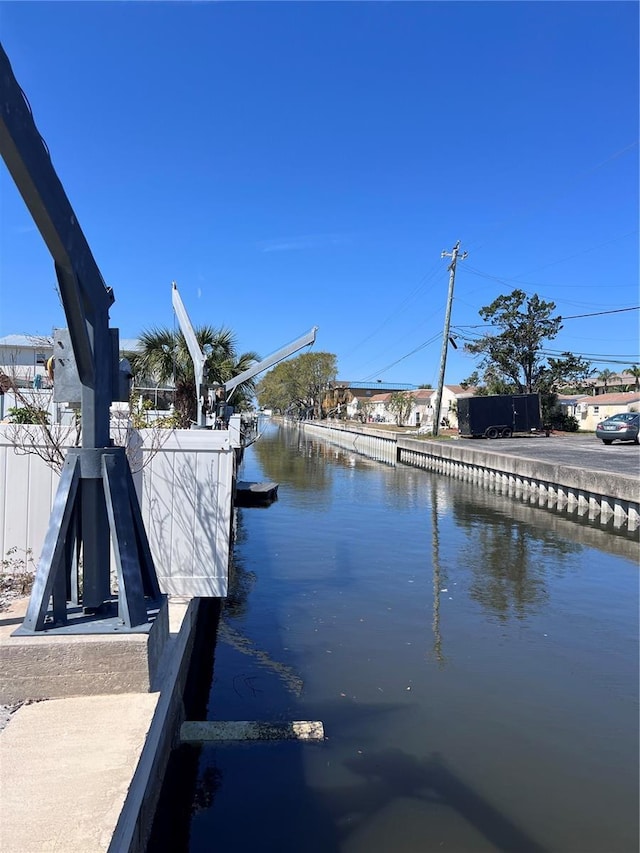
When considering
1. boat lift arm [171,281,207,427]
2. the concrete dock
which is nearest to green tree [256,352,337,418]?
boat lift arm [171,281,207,427]

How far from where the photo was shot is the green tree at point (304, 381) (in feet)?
305

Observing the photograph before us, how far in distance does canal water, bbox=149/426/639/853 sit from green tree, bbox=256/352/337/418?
8195 centimetres

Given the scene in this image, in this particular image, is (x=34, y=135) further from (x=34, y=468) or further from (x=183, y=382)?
(x=183, y=382)

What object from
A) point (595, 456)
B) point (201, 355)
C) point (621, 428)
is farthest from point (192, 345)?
point (621, 428)

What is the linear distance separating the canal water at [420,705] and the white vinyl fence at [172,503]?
49.2 inches

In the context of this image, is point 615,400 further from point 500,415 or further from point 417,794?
point 417,794

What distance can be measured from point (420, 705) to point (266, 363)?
17530mm

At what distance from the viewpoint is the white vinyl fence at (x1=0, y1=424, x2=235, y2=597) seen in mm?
5543

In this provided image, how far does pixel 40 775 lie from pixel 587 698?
5.00m

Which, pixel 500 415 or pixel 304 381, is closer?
pixel 500 415

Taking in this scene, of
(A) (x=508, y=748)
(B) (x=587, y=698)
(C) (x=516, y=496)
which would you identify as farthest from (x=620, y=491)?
(A) (x=508, y=748)

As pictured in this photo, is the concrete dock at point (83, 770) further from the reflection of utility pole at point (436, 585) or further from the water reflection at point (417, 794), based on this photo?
the reflection of utility pole at point (436, 585)

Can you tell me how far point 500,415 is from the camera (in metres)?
37.1

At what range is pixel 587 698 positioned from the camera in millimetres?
5781
